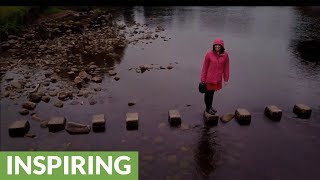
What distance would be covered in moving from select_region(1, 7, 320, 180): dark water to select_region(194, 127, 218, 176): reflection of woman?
2 cm

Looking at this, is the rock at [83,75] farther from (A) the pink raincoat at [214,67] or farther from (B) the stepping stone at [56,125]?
(A) the pink raincoat at [214,67]

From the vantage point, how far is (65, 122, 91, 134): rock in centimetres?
798

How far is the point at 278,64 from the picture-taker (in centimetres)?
1366

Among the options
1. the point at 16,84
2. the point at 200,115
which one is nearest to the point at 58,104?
the point at 16,84

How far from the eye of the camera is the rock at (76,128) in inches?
314

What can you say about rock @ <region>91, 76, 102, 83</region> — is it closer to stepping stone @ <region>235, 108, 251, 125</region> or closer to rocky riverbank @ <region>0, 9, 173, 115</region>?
rocky riverbank @ <region>0, 9, 173, 115</region>

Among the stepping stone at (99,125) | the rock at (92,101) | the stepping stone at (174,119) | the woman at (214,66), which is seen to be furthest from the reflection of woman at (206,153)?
the rock at (92,101)

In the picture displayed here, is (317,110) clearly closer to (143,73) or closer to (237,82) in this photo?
(237,82)

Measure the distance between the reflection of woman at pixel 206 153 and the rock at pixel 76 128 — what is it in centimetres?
256

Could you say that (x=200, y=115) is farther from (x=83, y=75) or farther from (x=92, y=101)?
(x=83, y=75)

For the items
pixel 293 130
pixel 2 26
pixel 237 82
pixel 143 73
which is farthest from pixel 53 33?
pixel 293 130

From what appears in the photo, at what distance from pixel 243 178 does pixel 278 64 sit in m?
8.48

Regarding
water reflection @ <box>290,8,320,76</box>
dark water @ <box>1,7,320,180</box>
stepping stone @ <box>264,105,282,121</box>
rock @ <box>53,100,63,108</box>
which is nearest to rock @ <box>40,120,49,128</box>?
dark water @ <box>1,7,320,180</box>

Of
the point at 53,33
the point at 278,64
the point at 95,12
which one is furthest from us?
the point at 95,12
